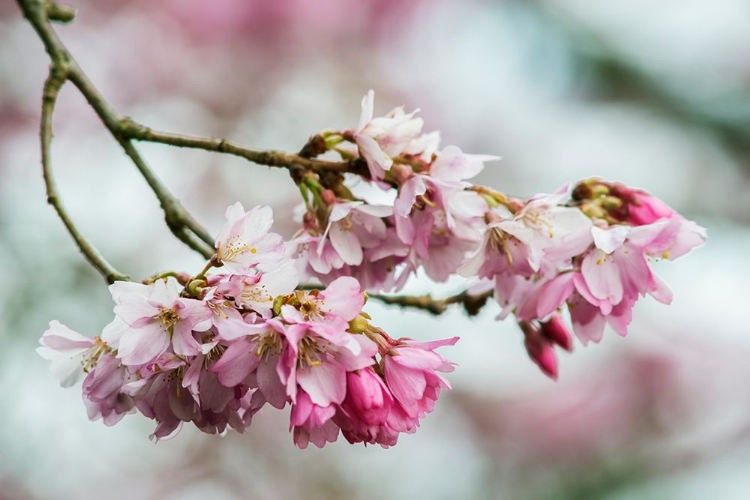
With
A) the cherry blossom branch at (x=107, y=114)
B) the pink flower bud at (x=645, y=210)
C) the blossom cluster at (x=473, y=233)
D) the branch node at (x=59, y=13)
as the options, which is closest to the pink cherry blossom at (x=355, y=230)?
the blossom cluster at (x=473, y=233)

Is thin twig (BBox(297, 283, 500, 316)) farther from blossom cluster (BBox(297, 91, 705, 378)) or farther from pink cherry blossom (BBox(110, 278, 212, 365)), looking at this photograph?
pink cherry blossom (BBox(110, 278, 212, 365))

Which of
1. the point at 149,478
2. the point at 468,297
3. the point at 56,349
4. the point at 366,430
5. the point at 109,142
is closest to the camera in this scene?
the point at 366,430

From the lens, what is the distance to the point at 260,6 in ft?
8.61

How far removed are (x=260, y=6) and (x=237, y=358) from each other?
2.28 meters

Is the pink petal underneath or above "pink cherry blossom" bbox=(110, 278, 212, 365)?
above

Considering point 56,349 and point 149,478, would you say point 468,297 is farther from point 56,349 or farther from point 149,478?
point 149,478

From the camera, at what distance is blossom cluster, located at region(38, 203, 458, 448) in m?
0.53

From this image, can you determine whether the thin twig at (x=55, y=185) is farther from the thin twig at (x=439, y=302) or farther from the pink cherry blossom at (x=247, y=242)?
the thin twig at (x=439, y=302)

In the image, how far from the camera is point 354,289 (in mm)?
559

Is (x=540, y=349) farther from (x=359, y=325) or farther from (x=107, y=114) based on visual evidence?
(x=107, y=114)

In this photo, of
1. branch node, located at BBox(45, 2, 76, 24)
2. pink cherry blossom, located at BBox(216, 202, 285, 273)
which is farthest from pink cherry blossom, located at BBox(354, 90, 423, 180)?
branch node, located at BBox(45, 2, 76, 24)

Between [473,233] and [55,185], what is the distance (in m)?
0.39

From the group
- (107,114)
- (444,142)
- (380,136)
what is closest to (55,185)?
(107,114)

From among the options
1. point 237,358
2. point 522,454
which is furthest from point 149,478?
point 237,358
